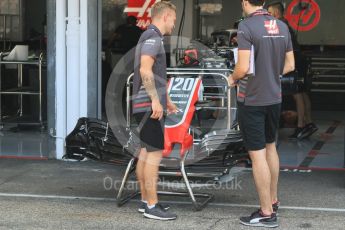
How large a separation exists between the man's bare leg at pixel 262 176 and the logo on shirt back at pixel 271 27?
1018mm

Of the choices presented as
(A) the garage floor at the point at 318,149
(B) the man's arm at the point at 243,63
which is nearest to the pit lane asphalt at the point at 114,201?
(A) the garage floor at the point at 318,149

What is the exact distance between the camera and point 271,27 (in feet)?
18.5

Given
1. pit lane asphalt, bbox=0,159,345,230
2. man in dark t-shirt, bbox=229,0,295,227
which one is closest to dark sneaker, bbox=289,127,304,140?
pit lane asphalt, bbox=0,159,345,230

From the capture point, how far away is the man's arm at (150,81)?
566cm

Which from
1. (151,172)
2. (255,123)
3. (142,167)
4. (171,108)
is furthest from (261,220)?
(171,108)

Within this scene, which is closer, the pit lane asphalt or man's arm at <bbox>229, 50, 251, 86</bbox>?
man's arm at <bbox>229, 50, 251, 86</bbox>

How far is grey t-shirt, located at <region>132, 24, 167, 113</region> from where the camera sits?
572 centimetres

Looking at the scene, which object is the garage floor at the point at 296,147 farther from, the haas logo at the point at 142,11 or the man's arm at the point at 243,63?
the haas logo at the point at 142,11

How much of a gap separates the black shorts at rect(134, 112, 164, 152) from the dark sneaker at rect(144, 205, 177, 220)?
0.54 meters

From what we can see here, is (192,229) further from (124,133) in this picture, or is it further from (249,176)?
(249,176)

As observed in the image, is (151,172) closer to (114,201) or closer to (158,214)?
(158,214)

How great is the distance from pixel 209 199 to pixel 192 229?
84 centimetres

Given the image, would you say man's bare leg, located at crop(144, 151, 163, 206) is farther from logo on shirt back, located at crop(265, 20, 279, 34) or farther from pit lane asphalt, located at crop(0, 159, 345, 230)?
logo on shirt back, located at crop(265, 20, 279, 34)

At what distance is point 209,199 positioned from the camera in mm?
6453
